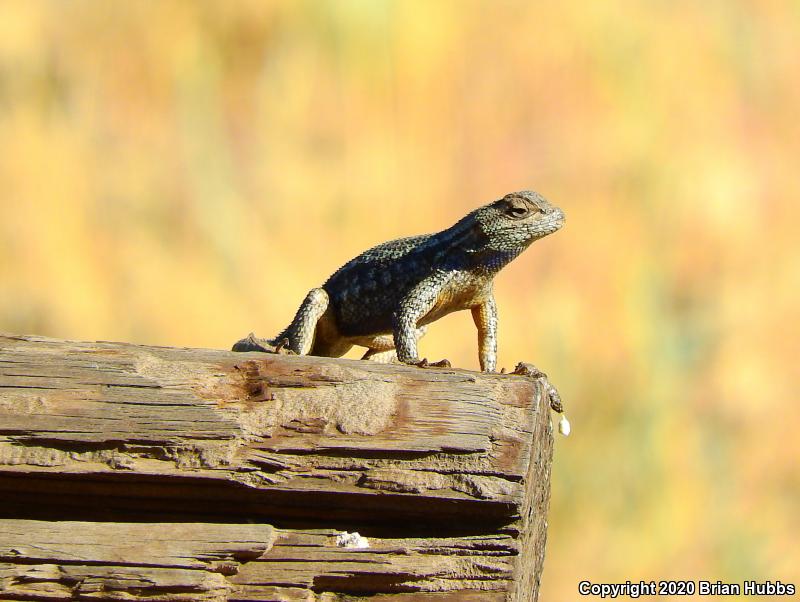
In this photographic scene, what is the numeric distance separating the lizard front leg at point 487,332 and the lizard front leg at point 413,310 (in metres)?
0.32

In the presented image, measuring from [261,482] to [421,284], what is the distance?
1643mm

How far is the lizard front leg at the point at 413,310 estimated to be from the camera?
4.44 meters

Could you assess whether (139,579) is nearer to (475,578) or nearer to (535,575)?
(475,578)

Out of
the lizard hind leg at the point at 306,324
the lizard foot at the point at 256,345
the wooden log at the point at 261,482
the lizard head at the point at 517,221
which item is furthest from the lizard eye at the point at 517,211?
the wooden log at the point at 261,482

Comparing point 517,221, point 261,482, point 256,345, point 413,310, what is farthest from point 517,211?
point 261,482

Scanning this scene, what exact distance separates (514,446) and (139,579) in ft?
3.60

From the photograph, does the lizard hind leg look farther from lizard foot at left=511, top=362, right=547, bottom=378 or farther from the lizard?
lizard foot at left=511, top=362, right=547, bottom=378

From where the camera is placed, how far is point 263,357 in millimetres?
3424

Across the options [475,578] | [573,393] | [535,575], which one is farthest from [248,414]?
[573,393]

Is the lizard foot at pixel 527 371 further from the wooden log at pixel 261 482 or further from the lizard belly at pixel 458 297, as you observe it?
the lizard belly at pixel 458 297

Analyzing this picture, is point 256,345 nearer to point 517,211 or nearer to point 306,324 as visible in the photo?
point 306,324

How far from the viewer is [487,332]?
4.93 metres

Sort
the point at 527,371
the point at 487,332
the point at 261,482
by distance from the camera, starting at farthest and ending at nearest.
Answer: the point at 487,332 → the point at 527,371 → the point at 261,482

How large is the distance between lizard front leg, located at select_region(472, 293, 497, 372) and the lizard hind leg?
0.66 metres
